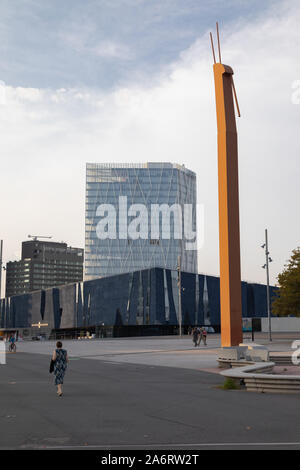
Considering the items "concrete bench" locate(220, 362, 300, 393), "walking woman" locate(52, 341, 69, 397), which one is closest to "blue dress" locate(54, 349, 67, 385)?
"walking woman" locate(52, 341, 69, 397)

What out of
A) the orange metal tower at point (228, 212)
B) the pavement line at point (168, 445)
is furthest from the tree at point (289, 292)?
the pavement line at point (168, 445)

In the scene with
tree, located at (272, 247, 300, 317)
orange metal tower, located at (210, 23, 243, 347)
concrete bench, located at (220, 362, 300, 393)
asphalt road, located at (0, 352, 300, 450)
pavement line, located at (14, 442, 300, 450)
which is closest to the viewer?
pavement line, located at (14, 442, 300, 450)

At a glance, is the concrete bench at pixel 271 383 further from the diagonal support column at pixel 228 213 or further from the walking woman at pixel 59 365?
the diagonal support column at pixel 228 213

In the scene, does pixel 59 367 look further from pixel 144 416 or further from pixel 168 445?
pixel 168 445

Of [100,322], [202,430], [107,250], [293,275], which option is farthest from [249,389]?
[107,250]

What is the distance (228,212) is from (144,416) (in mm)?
15357

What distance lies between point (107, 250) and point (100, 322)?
76469mm

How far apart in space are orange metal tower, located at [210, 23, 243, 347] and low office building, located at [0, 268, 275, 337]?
77996mm

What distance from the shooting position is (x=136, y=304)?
4161 inches

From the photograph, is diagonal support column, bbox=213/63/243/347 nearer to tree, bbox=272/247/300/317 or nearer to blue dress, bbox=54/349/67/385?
blue dress, bbox=54/349/67/385

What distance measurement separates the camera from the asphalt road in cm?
855

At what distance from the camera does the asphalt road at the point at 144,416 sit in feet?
28.1

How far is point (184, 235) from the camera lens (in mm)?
198250
